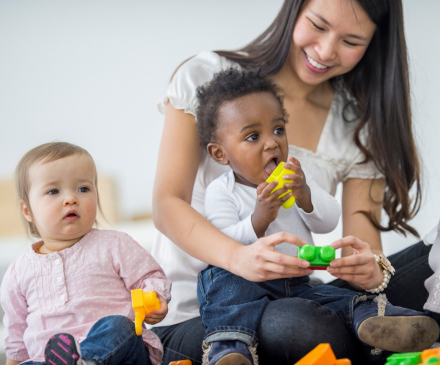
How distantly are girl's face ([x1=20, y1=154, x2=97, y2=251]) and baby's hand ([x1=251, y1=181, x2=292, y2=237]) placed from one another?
1.27 ft

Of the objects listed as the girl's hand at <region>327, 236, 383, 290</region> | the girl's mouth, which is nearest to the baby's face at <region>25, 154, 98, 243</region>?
the girl's hand at <region>327, 236, 383, 290</region>

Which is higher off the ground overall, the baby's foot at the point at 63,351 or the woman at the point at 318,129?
the woman at the point at 318,129

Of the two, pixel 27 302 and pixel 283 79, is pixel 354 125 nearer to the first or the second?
pixel 283 79

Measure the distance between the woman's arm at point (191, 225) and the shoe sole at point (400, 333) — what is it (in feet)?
0.55

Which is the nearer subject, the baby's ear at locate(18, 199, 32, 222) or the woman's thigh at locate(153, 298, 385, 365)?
the woman's thigh at locate(153, 298, 385, 365)

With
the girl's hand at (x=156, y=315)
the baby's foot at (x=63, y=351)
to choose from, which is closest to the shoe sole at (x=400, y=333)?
the girl's hand at (x=156, y=315)

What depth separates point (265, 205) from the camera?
44.6 inches

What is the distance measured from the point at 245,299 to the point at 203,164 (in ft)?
1.78

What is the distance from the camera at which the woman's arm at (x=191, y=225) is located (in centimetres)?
100

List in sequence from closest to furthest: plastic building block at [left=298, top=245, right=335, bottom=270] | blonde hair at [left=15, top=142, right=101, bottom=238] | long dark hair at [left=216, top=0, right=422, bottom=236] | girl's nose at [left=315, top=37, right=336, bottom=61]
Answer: plastic building block at [left=298, top=245, right=335, bottom=270], blonde hair at [left=15, top=142, right=101, bottom=238], girl's nose at [left=315, top=37, right=336, bottom=61], long dark hair at [left=216, top=0, right=422, bottom=236]

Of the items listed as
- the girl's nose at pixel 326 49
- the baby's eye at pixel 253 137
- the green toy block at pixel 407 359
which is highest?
the girl's nose at pixel 326 49

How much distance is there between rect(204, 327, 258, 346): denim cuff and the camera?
1.04 m

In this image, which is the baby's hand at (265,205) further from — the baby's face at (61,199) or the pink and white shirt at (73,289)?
the baby's face at (61,199)

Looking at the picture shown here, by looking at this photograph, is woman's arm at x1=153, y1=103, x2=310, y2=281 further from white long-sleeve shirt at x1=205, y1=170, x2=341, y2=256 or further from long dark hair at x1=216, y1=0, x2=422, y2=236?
long dark hair at x1=216, y1=0, x2=422, y2=236
